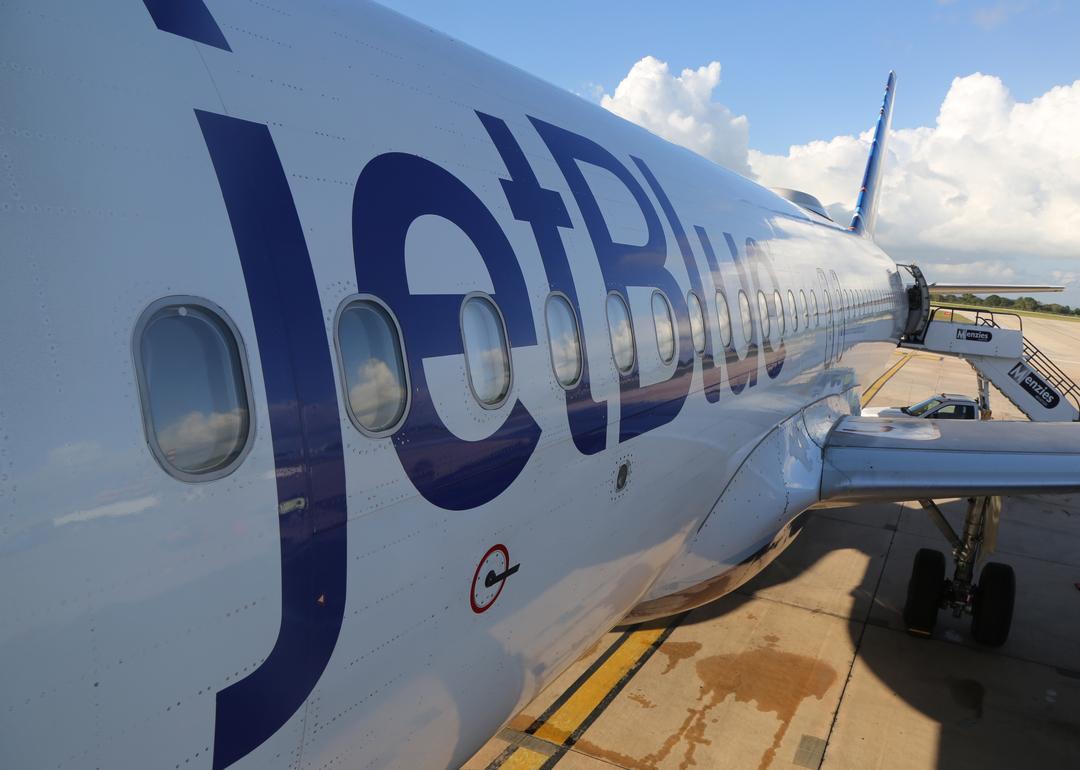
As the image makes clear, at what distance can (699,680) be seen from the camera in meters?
7.78

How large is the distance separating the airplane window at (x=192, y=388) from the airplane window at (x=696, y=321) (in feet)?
13.0

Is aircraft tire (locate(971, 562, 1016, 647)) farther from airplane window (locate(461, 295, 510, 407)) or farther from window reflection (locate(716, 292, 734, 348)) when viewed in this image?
airplane window (locate(461, 295, 510, 407))

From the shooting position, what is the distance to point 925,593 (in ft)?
29.3

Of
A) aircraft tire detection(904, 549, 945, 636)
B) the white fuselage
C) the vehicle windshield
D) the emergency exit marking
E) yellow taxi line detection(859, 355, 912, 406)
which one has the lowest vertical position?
yellow taxi line detection(859, 355, 912, 406)

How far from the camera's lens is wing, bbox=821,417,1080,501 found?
787 cm

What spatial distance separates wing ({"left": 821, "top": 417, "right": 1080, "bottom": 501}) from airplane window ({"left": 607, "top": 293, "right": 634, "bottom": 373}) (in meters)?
4.45

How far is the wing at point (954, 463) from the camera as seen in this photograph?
7871 mm

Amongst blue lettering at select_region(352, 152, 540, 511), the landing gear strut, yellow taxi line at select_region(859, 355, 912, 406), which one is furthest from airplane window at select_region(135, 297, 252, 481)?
yellow taxi line at select_region(859, 355, 912, 406)

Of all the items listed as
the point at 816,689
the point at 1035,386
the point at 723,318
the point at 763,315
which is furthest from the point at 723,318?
the point at 1035,386

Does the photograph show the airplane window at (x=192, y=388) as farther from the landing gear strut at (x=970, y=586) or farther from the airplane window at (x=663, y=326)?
the landing gear strut at (x=970, y=586)

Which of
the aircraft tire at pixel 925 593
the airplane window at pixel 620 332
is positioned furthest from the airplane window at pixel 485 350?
the aircraft tire at pixel 925 593

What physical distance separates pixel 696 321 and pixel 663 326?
27.1 inches

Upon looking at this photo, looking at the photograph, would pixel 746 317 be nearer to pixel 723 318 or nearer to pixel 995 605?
pixel 723 318

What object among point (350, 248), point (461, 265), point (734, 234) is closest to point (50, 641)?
point (350, 248)
